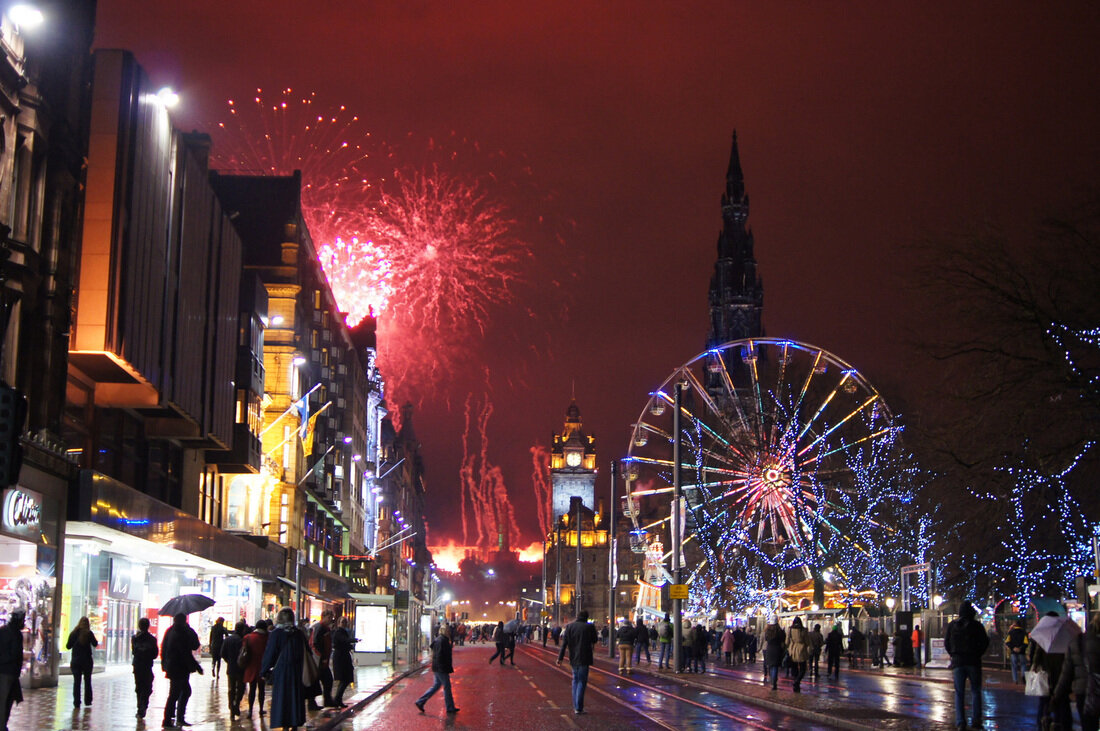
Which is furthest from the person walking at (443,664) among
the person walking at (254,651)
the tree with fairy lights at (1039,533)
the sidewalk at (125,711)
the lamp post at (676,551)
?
the lamp post at (676,551)

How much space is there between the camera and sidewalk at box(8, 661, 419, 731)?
63.1 feet

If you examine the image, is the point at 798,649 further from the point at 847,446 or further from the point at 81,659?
the point at 847,446

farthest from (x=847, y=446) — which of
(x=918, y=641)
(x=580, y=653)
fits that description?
(x=580, y=653)

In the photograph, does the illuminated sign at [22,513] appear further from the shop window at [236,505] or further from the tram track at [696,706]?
the shop window at [236,505]

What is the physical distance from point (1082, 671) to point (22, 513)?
65.0ft

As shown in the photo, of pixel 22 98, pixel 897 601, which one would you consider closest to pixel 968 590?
pixel 897 601

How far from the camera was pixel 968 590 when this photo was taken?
142 feet

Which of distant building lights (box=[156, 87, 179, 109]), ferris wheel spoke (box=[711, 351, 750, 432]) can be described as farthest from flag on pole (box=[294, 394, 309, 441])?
distant building lights (box=[156, 87, 179, 109])

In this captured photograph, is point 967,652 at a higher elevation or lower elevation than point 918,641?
higher

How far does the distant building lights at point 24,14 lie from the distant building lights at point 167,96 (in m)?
8.90

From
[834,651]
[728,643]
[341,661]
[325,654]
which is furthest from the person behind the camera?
[728,643]

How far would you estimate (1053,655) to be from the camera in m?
17.3

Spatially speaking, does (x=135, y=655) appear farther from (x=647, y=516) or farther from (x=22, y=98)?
(x=647, y=516)

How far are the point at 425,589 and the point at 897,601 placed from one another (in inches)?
4065
